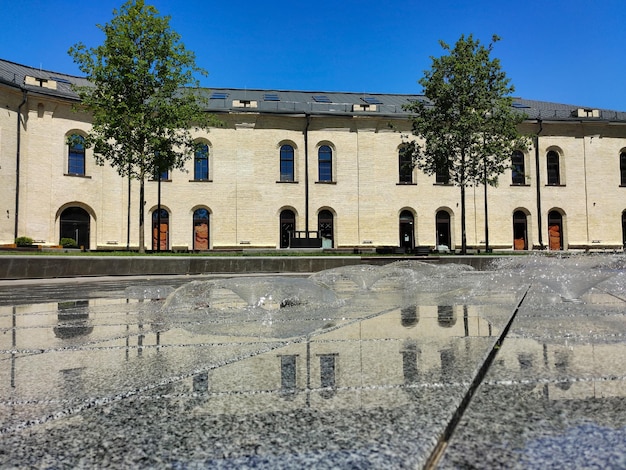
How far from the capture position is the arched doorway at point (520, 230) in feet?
115

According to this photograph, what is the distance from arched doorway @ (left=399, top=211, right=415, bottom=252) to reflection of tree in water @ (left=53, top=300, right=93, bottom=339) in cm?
2937

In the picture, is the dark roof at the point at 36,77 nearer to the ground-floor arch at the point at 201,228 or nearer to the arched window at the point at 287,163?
the ground-floor arch at the point at 201,228

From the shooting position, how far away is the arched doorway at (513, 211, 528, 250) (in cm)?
3516

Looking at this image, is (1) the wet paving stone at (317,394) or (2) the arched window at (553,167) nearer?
(1) the wet paving stone at (317,394)

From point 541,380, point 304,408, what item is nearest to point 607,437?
point 541,380

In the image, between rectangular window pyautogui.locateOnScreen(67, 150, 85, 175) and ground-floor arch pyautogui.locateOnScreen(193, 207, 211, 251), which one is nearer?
rectangular window pyautogui.locateOnScreen(67, 150, 85, 175)

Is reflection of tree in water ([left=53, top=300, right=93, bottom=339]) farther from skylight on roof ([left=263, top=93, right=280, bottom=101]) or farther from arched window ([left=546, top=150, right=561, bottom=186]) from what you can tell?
arched window ([left=546, top=150, right=561, bottom=186])

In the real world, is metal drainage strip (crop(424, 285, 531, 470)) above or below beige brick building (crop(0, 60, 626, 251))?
below

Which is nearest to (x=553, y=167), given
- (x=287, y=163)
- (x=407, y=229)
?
(x=407, y=229)

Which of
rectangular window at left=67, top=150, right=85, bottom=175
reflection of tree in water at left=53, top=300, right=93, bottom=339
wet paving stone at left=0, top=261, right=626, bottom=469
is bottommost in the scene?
reflection of tree in water at left=53, top=300, right=93, bottom=339

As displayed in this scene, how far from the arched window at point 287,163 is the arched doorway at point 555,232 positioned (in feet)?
62.4

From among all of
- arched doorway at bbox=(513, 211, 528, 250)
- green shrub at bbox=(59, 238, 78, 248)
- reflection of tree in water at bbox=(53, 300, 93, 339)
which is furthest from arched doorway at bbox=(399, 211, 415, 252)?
reflection of tree in water at bbox=(53, 300, 93, 339)

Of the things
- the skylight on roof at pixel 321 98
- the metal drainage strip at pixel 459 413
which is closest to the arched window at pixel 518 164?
the skylight on roof at pixel 321 98

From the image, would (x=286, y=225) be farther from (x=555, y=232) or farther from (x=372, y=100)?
(x=555, y=232)
